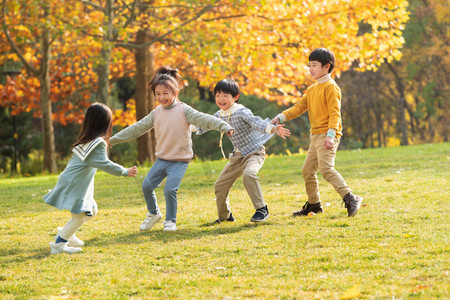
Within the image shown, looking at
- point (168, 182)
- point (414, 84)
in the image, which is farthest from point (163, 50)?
point (414, 84)

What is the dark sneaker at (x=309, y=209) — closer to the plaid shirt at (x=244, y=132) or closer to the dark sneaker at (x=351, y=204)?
the dark sneaker at (x=351, y=204)

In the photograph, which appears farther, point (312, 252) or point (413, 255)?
point (312, 252)

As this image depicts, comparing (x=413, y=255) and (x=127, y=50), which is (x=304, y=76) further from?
(x=413, y=255)

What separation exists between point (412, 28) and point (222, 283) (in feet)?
93.5

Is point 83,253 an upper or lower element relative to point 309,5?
lower

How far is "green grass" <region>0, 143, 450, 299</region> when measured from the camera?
3598 mm

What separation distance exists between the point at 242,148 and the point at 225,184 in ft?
1.35

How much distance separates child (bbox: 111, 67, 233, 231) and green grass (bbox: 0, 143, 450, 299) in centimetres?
29

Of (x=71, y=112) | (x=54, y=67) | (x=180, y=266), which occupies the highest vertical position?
(x=54, y=67)

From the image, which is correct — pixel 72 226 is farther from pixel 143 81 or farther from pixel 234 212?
pixel 143 81

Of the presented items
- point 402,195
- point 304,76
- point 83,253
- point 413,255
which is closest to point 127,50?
point 304,76

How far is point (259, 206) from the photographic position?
236 inches

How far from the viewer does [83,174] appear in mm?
5082

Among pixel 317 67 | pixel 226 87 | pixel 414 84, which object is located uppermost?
pixel 414 84
